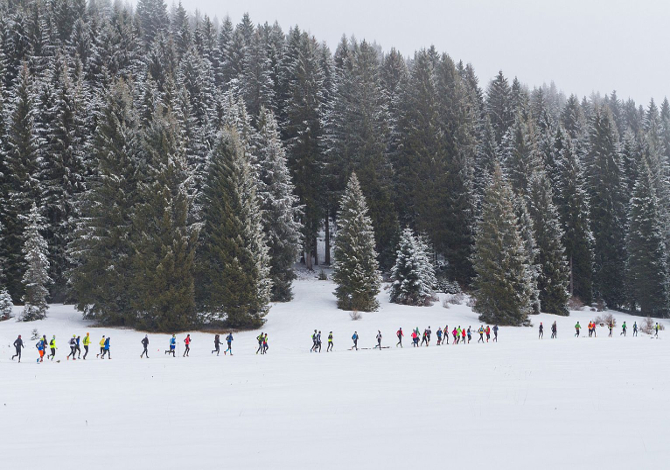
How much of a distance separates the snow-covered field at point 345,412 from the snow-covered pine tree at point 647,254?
32.4m

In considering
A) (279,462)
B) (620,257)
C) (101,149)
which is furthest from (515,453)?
(620,257)

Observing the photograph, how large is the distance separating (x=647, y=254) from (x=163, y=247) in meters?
46.5

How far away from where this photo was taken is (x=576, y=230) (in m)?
54.1

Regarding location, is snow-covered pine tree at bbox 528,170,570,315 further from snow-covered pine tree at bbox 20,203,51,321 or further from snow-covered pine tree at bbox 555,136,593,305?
snow-covered pine tree at bbox 20,203,51,321

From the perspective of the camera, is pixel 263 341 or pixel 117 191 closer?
pixel 263 341

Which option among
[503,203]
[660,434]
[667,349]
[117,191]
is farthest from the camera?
[503,203]

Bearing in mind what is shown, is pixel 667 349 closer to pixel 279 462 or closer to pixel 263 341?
pixel 263 341

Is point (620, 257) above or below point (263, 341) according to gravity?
above

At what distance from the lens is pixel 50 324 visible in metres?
32.3

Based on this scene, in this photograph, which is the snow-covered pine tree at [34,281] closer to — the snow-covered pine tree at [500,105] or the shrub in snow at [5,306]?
the shrub in snow at [5,306]

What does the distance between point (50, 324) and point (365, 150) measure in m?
32.3

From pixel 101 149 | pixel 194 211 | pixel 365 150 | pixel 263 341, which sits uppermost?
pixel 365 150

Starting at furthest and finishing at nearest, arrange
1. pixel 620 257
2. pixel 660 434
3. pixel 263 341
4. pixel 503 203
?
pixel 620 257 → pixel 503 203 → pixel 263 341 → pixel 660 434

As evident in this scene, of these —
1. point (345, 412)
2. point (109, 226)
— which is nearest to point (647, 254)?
point (109, 226)
